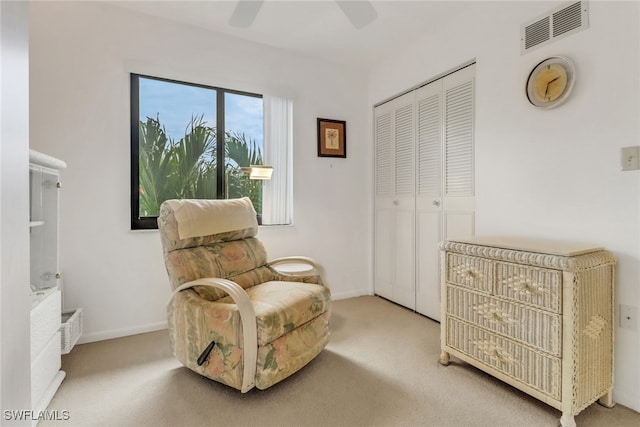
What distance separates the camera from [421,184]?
285cm

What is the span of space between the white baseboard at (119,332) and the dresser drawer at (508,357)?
7.19ft

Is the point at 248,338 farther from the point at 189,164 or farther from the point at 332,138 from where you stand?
the point at 332,138

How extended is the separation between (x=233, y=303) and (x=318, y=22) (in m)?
2.23

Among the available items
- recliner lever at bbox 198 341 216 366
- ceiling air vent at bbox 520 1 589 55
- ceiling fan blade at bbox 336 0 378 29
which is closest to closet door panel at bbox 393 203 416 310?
ceiling air vent at bbox 520 1 589 55

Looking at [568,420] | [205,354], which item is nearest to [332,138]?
[205,354]

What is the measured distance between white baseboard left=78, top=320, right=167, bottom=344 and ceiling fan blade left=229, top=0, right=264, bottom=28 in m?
2.30

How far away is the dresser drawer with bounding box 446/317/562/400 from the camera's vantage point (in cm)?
148

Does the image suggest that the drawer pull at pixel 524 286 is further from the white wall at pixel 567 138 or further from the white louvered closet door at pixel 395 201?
the white louvered closet door at pixel 395 201

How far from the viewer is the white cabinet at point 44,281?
60.2 inches

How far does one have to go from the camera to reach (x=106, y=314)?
2420mm

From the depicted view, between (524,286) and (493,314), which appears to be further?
(493,314)

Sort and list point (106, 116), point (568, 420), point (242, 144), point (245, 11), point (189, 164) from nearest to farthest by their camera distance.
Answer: point (568, 420), point (245, 11), point (106, 116), point (189, 164), point (242, 144)

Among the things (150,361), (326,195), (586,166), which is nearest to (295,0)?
(326,195)

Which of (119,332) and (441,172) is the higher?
(441,172)
